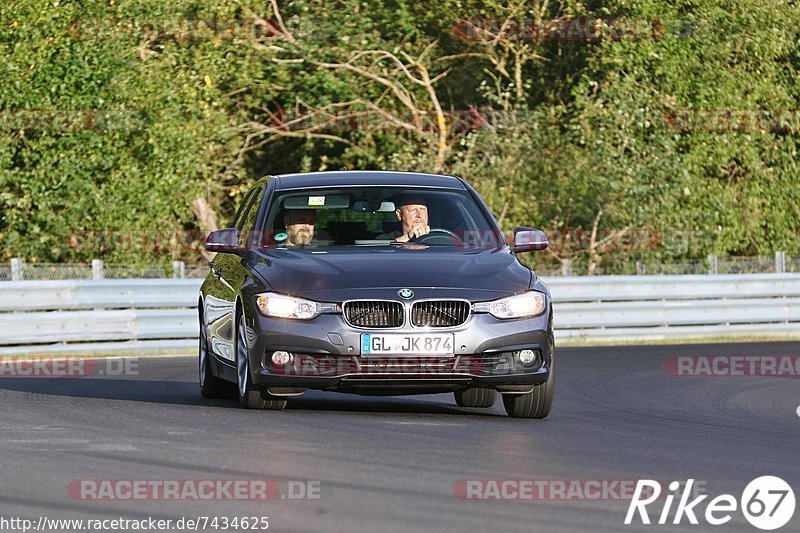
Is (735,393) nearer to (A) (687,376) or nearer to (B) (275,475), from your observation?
(A) (687,376)

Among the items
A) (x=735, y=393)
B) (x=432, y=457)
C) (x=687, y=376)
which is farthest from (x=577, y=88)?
(x=432, y=457)

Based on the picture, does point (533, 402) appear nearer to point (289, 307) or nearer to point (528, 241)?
point (528, 241)

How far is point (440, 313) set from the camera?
34.3 feet

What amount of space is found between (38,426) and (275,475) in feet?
9.47

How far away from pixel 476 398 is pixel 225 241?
7.01ft

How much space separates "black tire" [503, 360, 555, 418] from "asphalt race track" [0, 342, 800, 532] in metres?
0.13

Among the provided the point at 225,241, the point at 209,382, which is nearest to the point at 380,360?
the point at 225,241

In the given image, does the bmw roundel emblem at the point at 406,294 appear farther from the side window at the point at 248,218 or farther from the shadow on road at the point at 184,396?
the side window at the point at 248,218

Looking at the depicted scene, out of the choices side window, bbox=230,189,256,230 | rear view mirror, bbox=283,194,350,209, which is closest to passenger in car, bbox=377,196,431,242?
rear view mirror, bbox=283,194,350,209

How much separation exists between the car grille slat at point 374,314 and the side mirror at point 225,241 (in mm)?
1484

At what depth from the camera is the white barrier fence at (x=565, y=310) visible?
62.0 ft

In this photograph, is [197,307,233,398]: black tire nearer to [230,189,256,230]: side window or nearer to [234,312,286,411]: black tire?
[230,189,256,230]: side window

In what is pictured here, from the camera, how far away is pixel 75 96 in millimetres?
26578

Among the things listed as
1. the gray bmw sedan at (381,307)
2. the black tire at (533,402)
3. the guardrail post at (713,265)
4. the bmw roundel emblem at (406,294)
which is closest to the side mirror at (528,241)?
the gray bmw sedan at (381,307)
